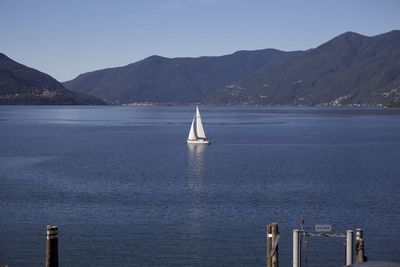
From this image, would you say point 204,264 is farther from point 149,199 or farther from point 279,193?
point 279,193

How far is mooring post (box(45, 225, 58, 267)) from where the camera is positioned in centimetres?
2364

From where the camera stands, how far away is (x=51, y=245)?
24125mm

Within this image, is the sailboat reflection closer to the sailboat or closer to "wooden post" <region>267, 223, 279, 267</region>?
the sailboat

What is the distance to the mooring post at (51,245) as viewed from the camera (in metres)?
23.6

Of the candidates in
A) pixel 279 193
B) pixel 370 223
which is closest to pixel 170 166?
pixel 279 193

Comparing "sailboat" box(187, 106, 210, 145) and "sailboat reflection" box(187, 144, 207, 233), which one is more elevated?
"sailboat" box(187, 106, 210, 145)

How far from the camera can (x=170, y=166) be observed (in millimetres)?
81000

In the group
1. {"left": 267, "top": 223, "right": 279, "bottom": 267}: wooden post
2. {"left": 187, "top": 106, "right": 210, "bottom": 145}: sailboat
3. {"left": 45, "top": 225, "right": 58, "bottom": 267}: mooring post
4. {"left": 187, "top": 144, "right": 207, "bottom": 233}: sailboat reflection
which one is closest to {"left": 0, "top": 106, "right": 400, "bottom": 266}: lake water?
{"left": 187, "top": 144, "right": 207, "bottom": 233}: sailboat reflection

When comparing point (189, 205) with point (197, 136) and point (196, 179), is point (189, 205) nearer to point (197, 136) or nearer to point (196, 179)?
point (196, 179)

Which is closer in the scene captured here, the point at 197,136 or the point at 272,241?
the point at 272,241

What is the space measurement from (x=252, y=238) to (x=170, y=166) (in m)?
42.2

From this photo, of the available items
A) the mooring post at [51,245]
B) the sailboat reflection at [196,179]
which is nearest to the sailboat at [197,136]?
the sailboat reflection at [196,179]

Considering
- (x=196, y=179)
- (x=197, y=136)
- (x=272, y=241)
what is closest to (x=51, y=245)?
(x=272, y=241)

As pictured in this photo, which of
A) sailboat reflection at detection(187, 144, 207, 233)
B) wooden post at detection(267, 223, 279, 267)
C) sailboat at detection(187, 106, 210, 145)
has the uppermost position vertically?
wooden post at detection(267, 223, 279, 267)
